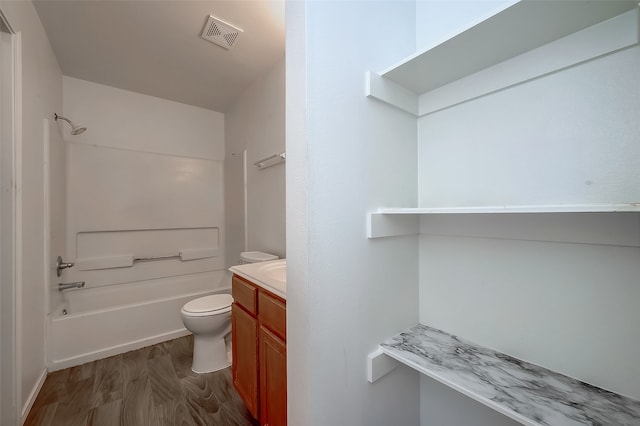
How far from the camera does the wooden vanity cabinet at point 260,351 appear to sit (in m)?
1.06

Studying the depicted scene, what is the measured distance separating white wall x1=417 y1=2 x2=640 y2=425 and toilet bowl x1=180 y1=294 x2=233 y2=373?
1483 millimetres

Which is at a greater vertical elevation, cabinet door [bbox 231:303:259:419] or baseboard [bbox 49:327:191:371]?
cabinet door [bbox 231:303:259:419]

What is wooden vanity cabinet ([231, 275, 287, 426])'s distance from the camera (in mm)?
1060

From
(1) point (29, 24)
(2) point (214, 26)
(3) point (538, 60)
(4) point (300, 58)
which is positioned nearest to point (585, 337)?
(3) point (538, 60)

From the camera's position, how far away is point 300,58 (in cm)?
80

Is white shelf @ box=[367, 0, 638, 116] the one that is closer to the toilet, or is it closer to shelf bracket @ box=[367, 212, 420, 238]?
shelf bracket @ box=[367, 212, 420, 238]

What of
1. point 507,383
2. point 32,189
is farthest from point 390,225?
point 32,189

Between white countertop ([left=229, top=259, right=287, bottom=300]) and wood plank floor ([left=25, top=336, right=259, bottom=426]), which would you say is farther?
wood plank floor ([left=25, top=336, right=259, bottom=426])

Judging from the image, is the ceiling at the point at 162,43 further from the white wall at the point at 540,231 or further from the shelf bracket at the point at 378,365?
the shelf bracket at the point at 378,365

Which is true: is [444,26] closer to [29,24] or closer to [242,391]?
[242,391]

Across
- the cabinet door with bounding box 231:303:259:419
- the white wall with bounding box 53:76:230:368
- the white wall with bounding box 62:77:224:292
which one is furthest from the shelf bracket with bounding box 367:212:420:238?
the white wall with bounding box 62:77:224:292

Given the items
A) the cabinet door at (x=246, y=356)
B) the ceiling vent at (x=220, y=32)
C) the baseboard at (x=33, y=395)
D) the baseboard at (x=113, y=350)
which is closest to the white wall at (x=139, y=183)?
the baseboard at (x=113, y=350)

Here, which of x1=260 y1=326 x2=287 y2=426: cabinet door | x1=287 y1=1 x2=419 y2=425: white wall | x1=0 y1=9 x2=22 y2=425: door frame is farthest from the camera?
x1=0 y1=9 x2=22 y2=425: door frame

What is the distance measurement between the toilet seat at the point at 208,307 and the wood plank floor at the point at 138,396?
483mm
